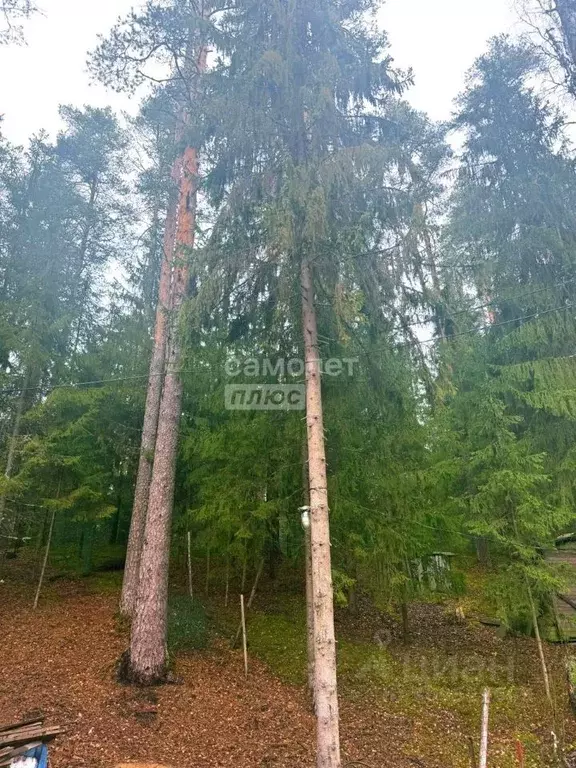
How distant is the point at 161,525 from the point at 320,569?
120 inches

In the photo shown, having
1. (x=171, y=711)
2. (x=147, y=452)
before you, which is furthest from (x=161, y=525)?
(x=171, y=711)

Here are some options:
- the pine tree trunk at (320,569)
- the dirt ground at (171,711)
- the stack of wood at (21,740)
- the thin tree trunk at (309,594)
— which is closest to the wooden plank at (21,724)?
the stack of wood at (21,740)

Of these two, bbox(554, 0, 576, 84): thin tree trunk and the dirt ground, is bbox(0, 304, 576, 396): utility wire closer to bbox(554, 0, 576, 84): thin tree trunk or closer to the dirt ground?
bbox(554, 0, 576, 84): thin tree trunk

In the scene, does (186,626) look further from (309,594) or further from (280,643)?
(309,594)

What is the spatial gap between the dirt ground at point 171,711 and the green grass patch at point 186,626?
0.94 ft

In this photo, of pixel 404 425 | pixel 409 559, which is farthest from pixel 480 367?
pixel 409 559

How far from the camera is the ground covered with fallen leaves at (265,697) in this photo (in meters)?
5.05

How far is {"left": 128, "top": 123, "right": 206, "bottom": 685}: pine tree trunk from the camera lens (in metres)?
6.18

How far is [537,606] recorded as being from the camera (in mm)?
7281

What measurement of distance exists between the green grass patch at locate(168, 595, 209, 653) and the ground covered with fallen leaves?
231mm

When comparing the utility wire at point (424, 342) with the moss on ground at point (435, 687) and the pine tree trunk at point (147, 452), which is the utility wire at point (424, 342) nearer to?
the pine tree trunk at point (147, 452)

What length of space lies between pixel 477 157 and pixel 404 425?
6925 mm

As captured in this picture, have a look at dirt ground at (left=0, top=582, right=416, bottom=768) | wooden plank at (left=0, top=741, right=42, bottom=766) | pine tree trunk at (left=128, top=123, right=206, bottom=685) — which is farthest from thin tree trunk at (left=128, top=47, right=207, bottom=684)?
wooden plank at (left=0, top=741, right=42, bottom=766)

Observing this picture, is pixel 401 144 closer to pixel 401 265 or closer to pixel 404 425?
pixel 401 265
